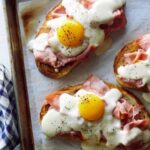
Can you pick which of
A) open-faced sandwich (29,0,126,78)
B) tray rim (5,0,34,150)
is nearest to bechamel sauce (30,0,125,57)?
open-faced sandwich (29,0,126,78)

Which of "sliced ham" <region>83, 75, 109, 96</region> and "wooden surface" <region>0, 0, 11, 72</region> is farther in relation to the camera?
"wooden surface" <region>0, 0, 11, 72</region>

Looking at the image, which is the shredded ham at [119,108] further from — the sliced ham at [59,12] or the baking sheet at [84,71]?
the sliced ham at [59,12]

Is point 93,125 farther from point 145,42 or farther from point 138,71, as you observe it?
point 145,42

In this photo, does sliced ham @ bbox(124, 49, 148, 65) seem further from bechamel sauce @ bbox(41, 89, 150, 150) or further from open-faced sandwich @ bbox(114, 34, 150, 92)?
bechamel sauce @ bbox(41, 89, 150, 150)

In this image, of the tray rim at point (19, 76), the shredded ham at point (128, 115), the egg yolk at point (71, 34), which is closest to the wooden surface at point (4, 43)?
the tray rim at point (19, 76)

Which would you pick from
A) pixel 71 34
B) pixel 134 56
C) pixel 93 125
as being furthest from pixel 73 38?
pixel 93 125

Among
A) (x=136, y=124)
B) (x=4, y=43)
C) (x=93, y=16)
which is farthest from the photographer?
(x=4, y=43)

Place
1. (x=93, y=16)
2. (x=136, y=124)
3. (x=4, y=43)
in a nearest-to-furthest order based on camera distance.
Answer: (x=136, y=124)
(x=93, y=16)
(x=4, y=43)
